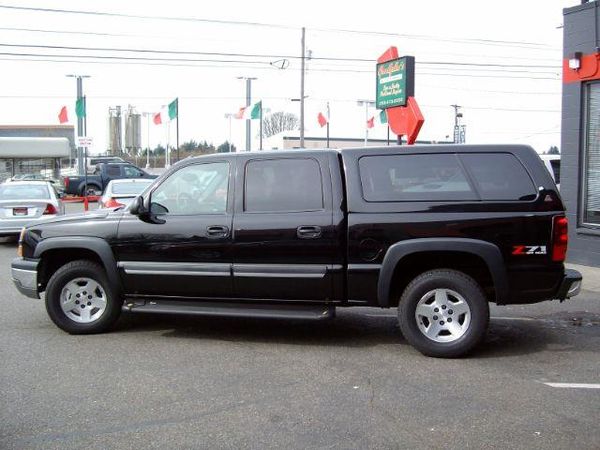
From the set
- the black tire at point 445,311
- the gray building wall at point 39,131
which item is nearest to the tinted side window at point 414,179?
the black tire at point 445,311

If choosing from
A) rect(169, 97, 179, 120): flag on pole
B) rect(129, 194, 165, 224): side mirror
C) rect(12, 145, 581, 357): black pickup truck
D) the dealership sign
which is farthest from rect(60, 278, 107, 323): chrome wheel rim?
rect(169, 97, 179, 120): flag on pole

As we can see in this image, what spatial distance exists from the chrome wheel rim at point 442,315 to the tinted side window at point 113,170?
28.9 metres

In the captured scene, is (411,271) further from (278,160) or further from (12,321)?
(12,321)

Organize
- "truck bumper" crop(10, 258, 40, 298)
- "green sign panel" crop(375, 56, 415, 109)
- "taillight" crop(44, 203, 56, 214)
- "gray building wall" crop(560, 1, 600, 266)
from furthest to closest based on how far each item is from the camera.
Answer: "taillight" crop(44, 203, 56, 214) → "green sign panel" crop(375, 56, 415, 109) → "gray building wall" crop(560, 1, 600, 266) → "truck bumper" crop(10, 258, 40, 298)

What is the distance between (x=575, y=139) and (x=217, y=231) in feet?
26.6

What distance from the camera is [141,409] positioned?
4.57 meters

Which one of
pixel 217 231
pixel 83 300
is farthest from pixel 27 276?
pixel 217 231

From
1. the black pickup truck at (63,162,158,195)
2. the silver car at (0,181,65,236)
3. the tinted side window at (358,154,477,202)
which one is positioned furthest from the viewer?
the black pickup truck at (63,162,158,195)

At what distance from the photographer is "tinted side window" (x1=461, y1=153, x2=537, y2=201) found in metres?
5.79

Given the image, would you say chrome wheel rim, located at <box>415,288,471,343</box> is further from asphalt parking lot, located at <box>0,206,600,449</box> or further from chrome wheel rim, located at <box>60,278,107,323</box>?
chrome wheel rim, located at <box>60,278,107,323</box>

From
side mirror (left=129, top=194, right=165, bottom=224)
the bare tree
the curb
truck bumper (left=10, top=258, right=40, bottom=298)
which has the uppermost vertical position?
the bare tree

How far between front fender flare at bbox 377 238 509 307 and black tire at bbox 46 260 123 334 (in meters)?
2.81

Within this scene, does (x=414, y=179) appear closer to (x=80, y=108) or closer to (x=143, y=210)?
(x=143, y=210)

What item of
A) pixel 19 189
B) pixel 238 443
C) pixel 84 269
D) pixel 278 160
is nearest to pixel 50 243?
pixel 84 269
